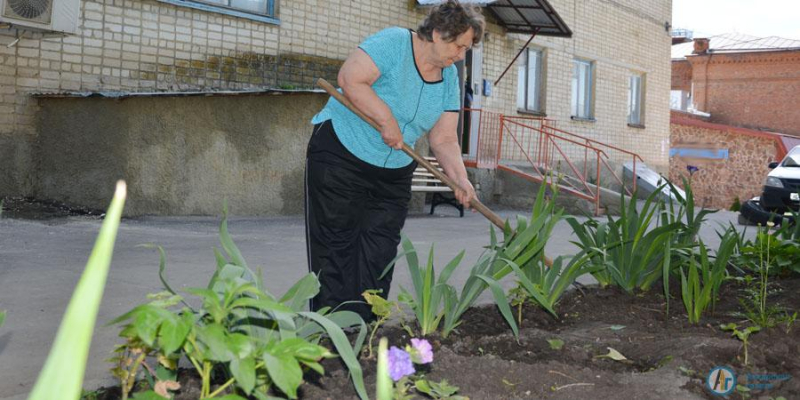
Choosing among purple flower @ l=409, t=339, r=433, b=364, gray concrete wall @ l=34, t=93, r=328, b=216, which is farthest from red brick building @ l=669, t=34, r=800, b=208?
purple flower @ l=409, t=339, r=433, b=364

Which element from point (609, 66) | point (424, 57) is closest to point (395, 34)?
point (424, 57)

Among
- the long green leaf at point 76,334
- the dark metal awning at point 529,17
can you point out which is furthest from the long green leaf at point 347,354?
the dark metal awning at point 529,17

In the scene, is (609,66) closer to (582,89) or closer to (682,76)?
(582,89)

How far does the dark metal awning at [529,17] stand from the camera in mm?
12133

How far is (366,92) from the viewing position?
2840 mm

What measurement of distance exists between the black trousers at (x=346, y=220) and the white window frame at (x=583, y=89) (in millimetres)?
12552

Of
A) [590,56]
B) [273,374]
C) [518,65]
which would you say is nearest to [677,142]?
[590,56]

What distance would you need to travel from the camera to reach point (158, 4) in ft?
28.2

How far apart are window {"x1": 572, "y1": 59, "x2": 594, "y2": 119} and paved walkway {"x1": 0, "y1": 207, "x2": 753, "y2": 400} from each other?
6.57 m

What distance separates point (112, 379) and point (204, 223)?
5.60 metres

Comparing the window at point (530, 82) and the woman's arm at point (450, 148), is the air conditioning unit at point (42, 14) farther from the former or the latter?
the window at point (530, 82)

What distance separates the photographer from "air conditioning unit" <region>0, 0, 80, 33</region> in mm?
6898

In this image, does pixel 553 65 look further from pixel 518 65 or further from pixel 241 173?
pixel 241 173

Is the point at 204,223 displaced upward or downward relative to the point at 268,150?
downward
